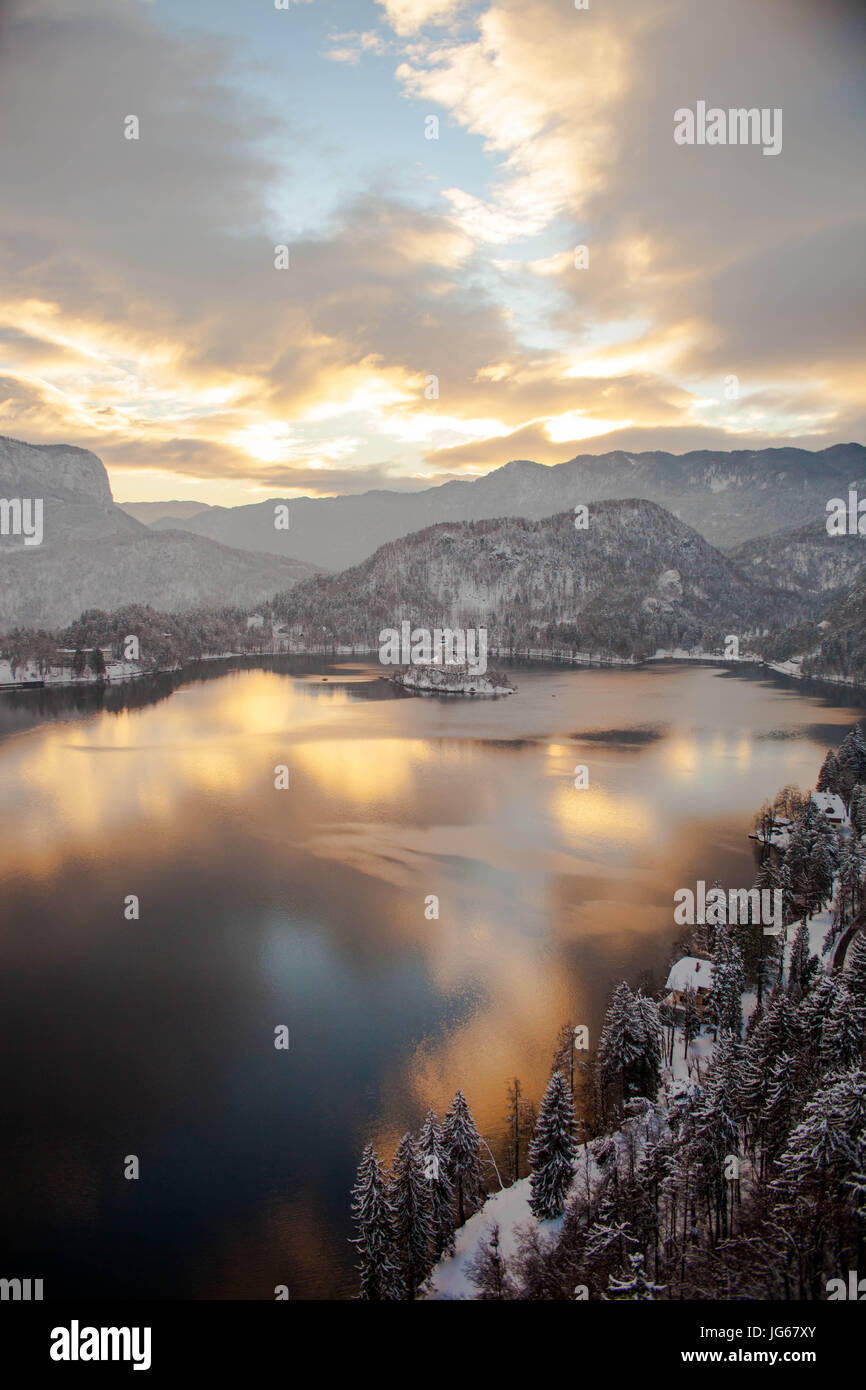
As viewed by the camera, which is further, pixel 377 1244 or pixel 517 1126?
pixel 517 1126

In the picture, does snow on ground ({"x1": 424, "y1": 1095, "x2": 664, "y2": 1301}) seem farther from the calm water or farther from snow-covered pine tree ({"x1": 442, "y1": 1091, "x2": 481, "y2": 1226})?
the calm water

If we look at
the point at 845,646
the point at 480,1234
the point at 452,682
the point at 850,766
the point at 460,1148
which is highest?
the point at 845,646

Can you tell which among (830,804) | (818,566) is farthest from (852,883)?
(818,566)

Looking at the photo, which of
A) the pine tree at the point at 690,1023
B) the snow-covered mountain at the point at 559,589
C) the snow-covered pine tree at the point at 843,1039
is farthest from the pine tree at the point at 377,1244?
the snow-covered mountain at the point at 559,589

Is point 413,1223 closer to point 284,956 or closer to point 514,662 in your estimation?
point 284,956

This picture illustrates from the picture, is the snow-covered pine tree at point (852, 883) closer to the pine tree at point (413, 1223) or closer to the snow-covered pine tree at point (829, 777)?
the snow-covered pine tree at point (829, 777)
